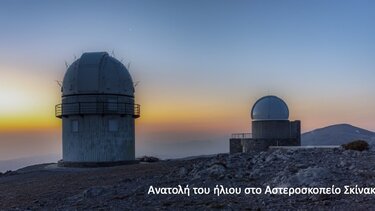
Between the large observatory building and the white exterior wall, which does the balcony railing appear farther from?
the white exterior wall

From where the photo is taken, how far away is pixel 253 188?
489 inches

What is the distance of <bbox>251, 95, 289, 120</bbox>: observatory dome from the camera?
36.6 m

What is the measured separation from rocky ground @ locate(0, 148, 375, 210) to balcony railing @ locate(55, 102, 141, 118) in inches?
438

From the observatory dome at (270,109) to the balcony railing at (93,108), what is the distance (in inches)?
495

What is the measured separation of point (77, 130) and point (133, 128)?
4089mm

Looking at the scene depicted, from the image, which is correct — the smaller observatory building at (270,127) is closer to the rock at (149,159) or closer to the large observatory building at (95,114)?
the rock at (149,159)

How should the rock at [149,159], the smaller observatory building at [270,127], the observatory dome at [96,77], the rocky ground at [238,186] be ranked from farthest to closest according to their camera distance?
the smaller observatory building at [270,127] → the rock at [149,159] → the observatory dome at [96,77] → the rocky ground at [238,186]

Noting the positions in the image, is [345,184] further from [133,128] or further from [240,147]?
[240,147]

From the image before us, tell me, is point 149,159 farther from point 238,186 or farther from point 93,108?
point 238,186

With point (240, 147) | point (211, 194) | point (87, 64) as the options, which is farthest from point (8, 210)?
point (240, 147)

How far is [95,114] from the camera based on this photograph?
93.1 ft

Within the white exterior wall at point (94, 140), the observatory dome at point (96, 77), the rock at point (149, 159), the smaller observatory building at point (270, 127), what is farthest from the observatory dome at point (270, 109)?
the white exterior wall at point (94, 140)

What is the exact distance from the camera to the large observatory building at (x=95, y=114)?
2855 cm

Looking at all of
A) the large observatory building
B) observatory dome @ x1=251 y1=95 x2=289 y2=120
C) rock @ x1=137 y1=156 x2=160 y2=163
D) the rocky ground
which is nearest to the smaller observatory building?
observatory dome @ x1=251 y1=95 x2=289 y2=120
